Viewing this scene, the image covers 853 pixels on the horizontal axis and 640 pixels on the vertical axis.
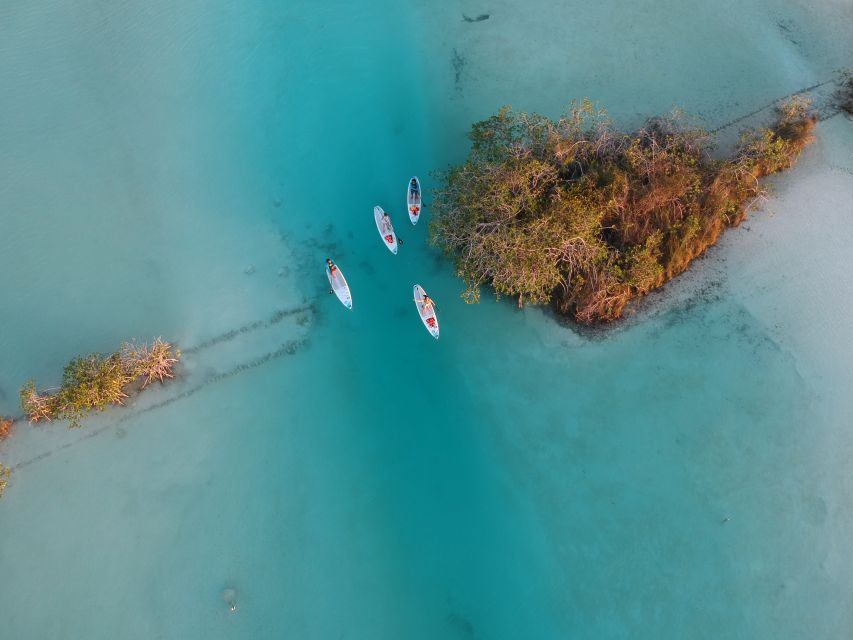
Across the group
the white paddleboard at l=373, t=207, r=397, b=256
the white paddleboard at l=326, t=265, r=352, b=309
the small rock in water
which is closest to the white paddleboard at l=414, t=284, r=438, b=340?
the white paddleboard at l=373, t=207, r=397, b=256

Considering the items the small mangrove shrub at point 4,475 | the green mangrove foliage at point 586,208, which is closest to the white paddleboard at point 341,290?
the green mangrove foliage at point 586,208

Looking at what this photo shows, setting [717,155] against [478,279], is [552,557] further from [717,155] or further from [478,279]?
[717,155]

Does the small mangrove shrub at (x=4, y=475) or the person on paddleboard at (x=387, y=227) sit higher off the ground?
the person on paddleboard at (x=387, y=227)

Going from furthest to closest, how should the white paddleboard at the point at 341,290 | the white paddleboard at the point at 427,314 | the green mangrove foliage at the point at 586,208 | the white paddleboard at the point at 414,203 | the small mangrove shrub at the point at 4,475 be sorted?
the white paddleboard at the point at 414,203, the white paddleboard at the point at 341,290, the white paddleboard at the point at 427,314, the small mangrove shrub at the point at 4,475, the green mangrove foliage at the point at 586,208

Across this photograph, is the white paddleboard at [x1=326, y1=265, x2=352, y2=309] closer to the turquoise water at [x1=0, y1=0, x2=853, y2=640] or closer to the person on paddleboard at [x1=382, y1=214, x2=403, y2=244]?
the turquoise water at [x1=0, y1=0, x2=853, y2=640]

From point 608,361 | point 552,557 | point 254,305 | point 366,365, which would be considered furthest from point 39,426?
point 608,361

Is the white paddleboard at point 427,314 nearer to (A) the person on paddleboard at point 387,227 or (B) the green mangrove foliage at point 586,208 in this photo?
(B) the green mangrove foliage at point 586,208
